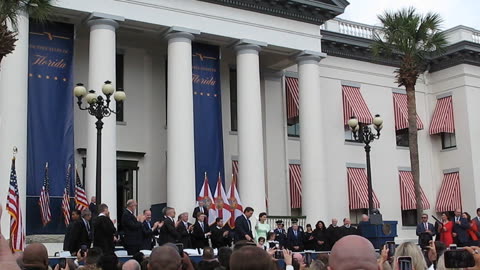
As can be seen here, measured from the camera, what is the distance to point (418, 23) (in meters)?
32.4

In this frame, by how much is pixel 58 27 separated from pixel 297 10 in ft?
34.8

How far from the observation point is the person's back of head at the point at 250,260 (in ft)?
13.6

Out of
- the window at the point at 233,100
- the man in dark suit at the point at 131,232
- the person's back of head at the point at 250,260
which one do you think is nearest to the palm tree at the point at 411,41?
the window at the point at 233,100

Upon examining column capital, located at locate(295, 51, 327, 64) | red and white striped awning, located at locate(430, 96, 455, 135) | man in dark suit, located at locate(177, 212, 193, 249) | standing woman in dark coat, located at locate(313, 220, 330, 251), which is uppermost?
column capital, located at locate(295, 51, 327, 64)

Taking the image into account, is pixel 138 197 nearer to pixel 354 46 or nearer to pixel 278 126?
pixel 278 126

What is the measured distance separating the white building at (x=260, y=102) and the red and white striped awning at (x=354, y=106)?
0.36 ft

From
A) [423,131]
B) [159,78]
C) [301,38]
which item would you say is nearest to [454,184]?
[423,131]

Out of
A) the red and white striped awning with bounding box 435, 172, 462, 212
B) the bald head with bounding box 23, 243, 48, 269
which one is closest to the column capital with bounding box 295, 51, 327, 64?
the red and white striped awning with bounding box 435, 172, 462, 212

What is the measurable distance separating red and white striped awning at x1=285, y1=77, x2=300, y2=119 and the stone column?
10.3 metres

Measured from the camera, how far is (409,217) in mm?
38312

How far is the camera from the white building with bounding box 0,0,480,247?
2647cm

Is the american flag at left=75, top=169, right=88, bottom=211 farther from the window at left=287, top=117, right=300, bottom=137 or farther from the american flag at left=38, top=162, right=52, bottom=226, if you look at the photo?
the window at left=287, top=117, right=300, bottom=137

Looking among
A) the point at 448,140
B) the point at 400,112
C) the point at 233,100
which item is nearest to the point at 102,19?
the point at 233,100

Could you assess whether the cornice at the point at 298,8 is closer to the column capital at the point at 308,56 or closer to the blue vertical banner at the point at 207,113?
the column capital at the point at 308,56
